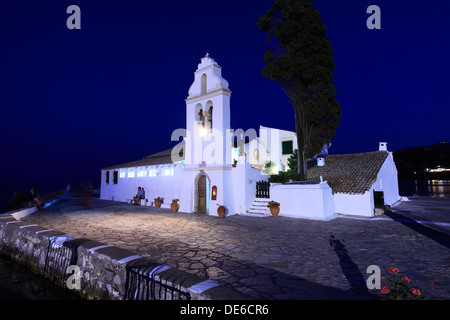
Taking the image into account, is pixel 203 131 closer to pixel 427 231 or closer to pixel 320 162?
pixel 320 162

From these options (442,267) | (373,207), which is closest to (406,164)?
(373,207)

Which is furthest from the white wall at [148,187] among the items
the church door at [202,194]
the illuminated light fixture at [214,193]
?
the illuminated light fixture at [214,193]

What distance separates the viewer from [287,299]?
3.66 metres

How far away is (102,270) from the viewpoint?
4.73 meters

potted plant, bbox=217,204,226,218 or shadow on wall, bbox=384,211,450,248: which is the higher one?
potted plant, bbox=217,204,226,218

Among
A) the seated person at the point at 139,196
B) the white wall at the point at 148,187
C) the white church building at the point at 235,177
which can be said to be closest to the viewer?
the white church building at the point at 235,177

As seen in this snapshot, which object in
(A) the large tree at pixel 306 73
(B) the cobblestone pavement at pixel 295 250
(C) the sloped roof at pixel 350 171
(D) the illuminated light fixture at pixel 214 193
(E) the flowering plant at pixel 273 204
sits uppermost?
(A) the large tree at pixel 306 73

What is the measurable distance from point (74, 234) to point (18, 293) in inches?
117

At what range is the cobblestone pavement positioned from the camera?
14.0ft

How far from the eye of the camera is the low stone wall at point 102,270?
3348mm

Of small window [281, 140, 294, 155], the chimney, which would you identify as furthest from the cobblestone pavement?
small window [281, 140, 294, 155]

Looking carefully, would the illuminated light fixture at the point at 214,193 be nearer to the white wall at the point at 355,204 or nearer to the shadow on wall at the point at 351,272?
the white wall at the point at 355,204

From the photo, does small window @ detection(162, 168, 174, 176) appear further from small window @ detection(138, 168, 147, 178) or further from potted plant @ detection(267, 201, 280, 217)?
potted plant @ detection(267, 201, 280, 217)

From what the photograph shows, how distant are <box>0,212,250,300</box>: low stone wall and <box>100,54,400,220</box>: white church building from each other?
791cm
